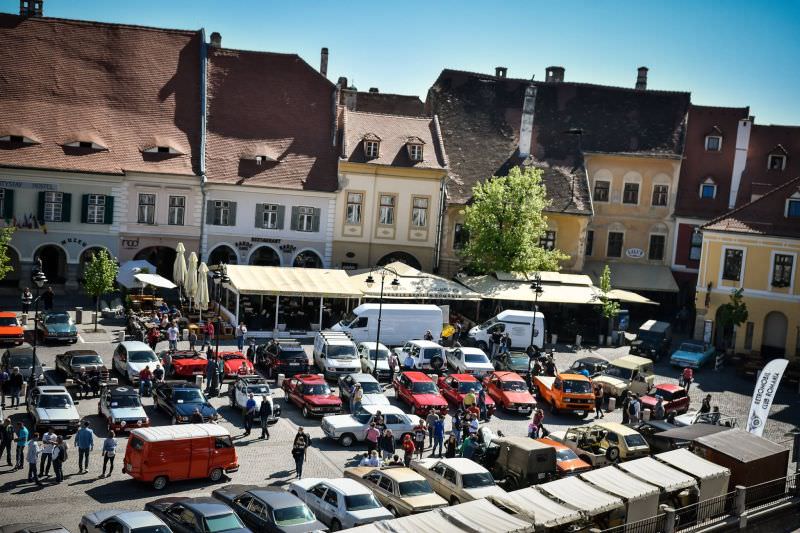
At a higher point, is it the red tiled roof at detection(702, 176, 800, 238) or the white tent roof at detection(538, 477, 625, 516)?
the red tiled roof at detection(702, 176, 800, 238)

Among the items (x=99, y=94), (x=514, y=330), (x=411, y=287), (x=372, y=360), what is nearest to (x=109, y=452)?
(x=372, y=360)

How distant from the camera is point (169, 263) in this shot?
50.8 meters

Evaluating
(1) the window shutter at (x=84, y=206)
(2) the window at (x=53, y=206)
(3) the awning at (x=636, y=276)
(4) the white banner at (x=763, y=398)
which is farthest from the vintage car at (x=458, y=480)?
(3) the awning at (x=636, y=276)

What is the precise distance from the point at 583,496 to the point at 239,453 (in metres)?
10.6

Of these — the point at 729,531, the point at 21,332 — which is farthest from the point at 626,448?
the point at 21,332

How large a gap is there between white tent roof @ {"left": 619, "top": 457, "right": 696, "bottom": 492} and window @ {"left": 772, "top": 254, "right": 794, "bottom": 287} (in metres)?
25.1

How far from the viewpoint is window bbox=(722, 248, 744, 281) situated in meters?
47.8

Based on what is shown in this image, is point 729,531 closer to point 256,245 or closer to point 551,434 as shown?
point 551,434

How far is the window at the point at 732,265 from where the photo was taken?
47.8 meters

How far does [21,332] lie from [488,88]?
34371 mm

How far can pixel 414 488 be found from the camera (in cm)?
2292

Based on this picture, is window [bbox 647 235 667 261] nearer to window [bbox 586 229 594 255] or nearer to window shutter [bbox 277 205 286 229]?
window [bbox 586 229 594 255]

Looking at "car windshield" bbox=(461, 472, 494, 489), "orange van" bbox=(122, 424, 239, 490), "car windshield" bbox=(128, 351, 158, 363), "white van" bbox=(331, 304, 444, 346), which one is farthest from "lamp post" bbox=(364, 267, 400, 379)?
"car windshield" bbox=(461, 472, 494, 489)

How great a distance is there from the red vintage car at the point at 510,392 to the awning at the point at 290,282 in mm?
10739
